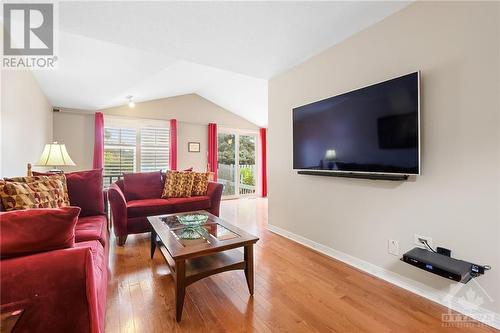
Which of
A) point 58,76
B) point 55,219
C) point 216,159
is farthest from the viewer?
point 216,159

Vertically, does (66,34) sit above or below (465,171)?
above

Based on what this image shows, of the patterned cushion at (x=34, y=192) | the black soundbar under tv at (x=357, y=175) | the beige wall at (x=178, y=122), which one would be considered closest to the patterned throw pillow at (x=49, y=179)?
the patterned cushion at (x=34, y=192)

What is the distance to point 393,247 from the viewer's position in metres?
2.00

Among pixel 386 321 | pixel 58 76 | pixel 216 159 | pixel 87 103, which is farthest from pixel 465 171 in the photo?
pixel 87 103

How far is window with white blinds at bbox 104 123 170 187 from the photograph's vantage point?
5047mm

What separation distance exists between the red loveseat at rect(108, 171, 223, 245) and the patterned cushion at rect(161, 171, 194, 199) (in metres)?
0.12

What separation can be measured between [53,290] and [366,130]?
234cm

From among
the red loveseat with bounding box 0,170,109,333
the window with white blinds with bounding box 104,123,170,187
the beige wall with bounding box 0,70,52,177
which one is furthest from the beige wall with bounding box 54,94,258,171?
the red loveseat with bounding box 0,170,109,333

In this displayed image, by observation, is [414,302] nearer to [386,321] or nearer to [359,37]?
[386,321]

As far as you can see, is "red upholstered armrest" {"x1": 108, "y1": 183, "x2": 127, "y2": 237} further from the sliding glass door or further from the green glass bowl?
the sliding glass door

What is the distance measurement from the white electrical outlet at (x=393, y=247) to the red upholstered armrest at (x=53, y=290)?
7.06 feet

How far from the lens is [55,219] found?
3.22ft

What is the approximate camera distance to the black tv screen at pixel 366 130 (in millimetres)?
1787

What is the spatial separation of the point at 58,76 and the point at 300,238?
3909mm
